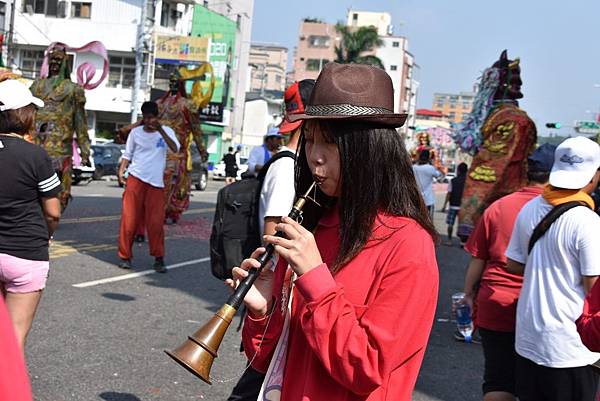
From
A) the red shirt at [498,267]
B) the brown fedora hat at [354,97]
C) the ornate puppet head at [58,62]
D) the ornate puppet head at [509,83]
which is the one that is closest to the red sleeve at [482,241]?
the red shirt at [498,267]

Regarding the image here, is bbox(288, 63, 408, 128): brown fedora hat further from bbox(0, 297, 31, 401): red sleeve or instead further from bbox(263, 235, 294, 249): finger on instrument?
bbox(0, 297, 31, 401): red sleeve

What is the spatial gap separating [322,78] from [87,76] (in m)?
11.5

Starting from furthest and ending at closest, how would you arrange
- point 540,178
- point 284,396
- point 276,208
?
point 540,178
point 276,208
point 284,396

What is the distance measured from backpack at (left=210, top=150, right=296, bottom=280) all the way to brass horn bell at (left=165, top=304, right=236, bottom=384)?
1.96 m

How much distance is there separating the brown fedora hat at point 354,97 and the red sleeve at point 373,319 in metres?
0.35

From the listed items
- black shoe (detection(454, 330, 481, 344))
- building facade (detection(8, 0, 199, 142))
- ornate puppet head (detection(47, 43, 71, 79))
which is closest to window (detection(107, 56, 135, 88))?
building facade (detection(8, 0, 199, 142))

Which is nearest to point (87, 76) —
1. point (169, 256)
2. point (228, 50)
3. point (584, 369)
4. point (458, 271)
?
point (169, 256)

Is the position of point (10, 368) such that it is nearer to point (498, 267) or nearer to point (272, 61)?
point (498, 267)

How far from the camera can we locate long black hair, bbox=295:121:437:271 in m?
2.19

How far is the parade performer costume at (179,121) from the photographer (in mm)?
12961

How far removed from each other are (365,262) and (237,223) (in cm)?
210

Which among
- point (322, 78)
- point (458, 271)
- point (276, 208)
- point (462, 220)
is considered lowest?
point (458, 271)

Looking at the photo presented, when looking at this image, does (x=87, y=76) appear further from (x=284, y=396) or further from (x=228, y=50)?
(x=228, y=50)

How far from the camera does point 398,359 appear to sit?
81.4 inches
